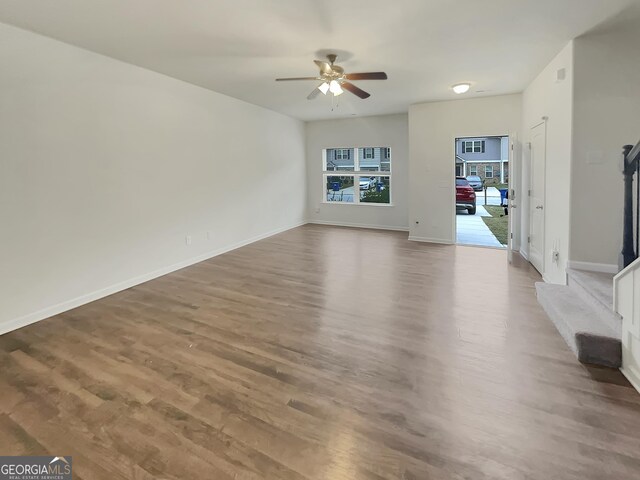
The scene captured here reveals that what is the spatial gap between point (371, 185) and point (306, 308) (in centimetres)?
554

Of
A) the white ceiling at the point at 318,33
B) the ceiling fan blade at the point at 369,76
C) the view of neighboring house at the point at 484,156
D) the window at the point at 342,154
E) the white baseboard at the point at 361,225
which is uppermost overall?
the view of neighboring house at the point at 484,156

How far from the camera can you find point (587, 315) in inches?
112

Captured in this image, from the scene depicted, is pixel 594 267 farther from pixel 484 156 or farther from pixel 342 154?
pixel 484 156

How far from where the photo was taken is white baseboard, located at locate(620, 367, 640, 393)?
221cm

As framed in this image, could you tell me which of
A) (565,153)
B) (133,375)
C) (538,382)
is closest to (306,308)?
(133,375)

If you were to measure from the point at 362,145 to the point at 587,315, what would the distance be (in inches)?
245

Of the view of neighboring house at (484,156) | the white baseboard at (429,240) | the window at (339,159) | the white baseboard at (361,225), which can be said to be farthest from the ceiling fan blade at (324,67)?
the view of neighboring house at (484,156)

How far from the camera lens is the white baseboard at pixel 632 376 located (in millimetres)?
2209

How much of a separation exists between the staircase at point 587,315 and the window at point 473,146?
17848mm

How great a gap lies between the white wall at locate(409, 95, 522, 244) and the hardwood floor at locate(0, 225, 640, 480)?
9.46 feet

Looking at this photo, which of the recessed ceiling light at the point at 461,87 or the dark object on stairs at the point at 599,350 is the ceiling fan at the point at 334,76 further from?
the dark object on stairs at the point at 599,350

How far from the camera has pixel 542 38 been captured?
11.3 feet

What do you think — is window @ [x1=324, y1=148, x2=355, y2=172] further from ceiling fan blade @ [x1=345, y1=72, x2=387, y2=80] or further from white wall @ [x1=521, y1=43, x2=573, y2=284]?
ceiling fan blade @ [x1=345, y1=72, x2=387, y2=80]

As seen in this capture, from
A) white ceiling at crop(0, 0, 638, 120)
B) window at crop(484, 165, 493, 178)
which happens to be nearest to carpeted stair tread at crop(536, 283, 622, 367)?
white ceiling at crop(0, 0, 638, 120)
